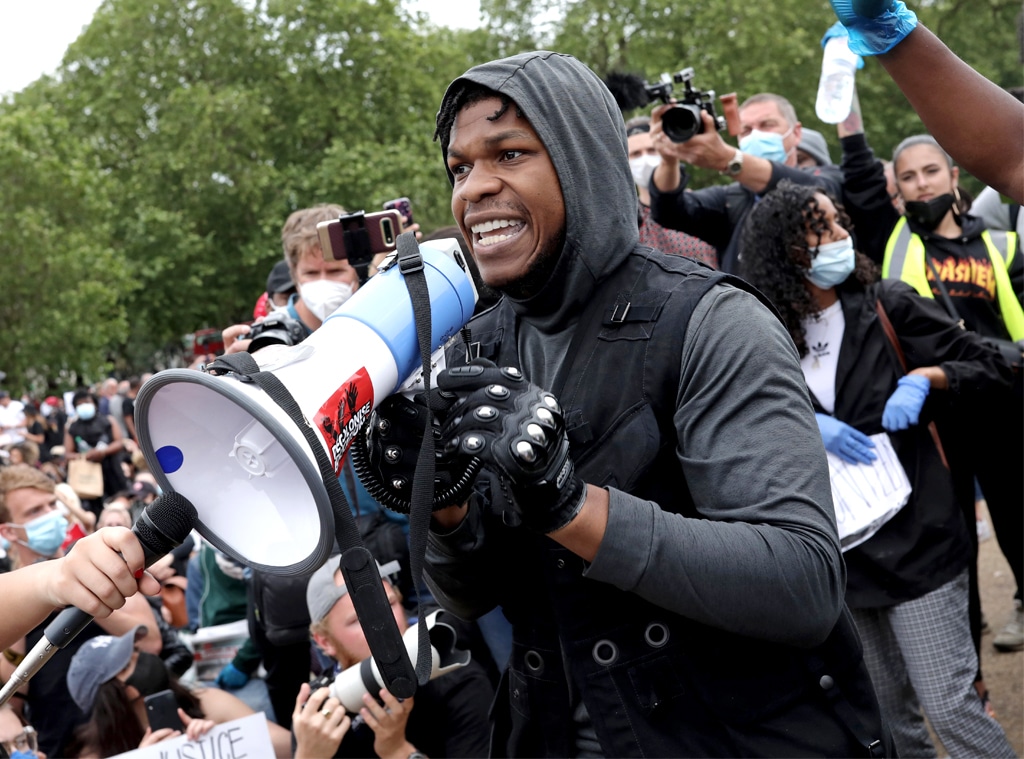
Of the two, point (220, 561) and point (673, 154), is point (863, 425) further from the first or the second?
point (220, 561)

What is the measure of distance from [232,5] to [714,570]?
25.6 m

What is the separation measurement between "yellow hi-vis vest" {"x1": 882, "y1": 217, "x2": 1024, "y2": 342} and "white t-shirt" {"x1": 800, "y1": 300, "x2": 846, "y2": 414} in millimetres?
930

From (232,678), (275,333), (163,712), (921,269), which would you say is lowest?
(232,678)

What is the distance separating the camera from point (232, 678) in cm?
517

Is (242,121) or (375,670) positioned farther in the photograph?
(242,121)

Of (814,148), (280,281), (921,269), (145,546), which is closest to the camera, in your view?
(145,546)

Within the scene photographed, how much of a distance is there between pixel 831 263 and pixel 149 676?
302 cm

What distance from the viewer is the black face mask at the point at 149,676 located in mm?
4016

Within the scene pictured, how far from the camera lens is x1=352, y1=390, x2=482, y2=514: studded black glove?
1.85m

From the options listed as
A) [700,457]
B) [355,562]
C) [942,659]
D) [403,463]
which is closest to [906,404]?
[942,659]

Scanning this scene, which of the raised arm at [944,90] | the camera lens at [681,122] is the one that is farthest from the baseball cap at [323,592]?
the raised arm at [944,90]

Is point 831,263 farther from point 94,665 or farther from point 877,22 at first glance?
point 94,665

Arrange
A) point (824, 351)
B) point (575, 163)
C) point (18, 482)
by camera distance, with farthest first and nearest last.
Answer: point (18, 482) → point (824, 351) → point (575, 163)

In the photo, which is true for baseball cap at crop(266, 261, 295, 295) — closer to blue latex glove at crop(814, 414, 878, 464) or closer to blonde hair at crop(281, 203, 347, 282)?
blonde hair at crop(281, 203, 347, 282)
